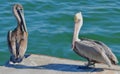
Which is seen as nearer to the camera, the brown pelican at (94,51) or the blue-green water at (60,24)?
the brown pelican at (94,51)

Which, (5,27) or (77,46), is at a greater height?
(77,46)

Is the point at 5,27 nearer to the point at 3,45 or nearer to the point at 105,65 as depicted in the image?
the point at 3,45

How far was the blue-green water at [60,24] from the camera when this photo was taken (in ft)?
42.6

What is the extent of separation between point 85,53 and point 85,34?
15.1ft

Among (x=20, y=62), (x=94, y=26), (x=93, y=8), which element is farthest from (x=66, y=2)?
(x=20, y=62)

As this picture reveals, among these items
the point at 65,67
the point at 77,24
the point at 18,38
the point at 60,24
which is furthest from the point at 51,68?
the point at 60,24

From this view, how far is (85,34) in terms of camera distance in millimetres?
13719

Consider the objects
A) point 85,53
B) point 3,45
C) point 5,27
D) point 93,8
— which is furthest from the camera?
point 93,8

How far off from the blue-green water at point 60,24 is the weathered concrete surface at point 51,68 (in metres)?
2.58

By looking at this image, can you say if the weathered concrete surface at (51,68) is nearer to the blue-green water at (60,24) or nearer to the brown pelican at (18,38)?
the brown pelican at (18,38)

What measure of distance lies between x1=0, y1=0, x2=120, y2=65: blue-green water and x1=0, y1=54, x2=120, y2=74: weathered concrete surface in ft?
8.46

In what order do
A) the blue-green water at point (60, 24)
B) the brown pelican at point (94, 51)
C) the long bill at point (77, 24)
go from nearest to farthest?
the brown pelican at point (94, 51) → the long bill at point (77, 24) → the blue-green water at point (60, 24)

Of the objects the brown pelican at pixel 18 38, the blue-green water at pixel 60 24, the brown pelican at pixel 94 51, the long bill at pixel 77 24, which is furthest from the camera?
the blue-green water at pixel 60 24

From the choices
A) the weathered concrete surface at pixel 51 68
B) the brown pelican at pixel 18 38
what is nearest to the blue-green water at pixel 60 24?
the weathered concrete surface at pixel 51 68
